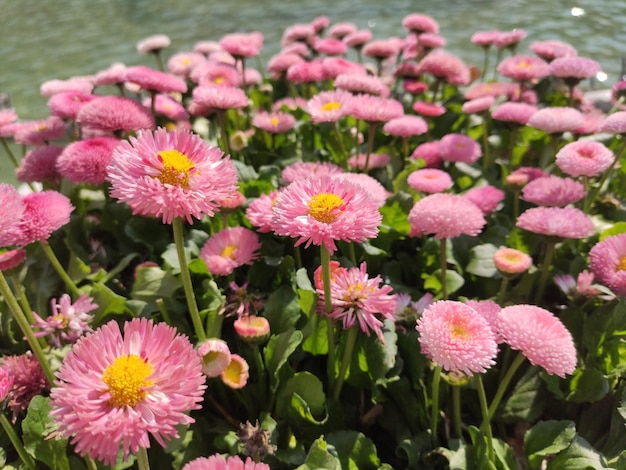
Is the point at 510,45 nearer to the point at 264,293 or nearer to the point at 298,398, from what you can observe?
the point at 264,293

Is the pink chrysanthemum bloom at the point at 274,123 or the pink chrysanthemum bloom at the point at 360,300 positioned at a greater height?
the pink chrysanthemum bloom at the point at 360,300

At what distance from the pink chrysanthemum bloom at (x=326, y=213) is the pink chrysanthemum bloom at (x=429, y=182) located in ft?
1.72

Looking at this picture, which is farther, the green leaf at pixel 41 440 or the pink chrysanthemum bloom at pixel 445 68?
the pink chrysanthemum bloom at pixel 445 68

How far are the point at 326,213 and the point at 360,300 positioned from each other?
18cm

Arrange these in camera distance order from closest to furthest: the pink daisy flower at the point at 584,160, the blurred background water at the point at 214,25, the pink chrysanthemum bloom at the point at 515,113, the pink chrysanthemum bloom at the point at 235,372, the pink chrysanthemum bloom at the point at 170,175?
the pink chrysanthemum bloom at the point at 170,175
the pink chrysanthemum bloom at the point at 235,372
the pink daisy flower at the point at 584,160
the pink chrysanthemum bloom at the point at 515,113
the blurred background water at the point at 214,25

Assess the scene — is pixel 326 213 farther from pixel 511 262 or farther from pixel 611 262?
pixel 611 262

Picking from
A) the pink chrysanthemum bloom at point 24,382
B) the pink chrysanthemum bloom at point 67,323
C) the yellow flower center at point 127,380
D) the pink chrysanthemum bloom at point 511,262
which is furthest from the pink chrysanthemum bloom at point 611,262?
the pink chrysanthemum bloom at point 24,382

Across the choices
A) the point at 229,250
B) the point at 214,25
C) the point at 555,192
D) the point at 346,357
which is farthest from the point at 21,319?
the point at 214,25

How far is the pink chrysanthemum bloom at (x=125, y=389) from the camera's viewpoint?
619 millimetres

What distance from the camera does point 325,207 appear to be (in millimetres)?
884

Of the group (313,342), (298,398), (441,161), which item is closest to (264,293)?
(313,342)

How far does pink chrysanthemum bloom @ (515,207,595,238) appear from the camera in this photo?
1195mm

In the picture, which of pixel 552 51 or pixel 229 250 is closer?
pixel 229 250

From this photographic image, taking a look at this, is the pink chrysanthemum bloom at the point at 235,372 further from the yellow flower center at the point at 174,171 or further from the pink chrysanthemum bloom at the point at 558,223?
the pink chrysanthemum bloom at the point at 558,223
